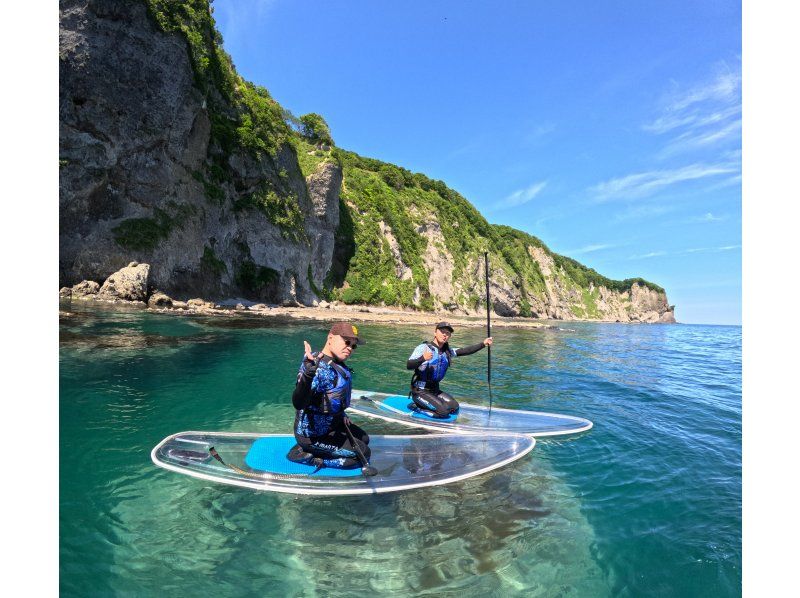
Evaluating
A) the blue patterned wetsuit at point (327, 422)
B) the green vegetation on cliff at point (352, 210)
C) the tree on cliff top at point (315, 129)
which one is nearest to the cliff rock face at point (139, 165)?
the green vegetation on cliff at point (352, 210)

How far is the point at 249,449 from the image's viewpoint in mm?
6262

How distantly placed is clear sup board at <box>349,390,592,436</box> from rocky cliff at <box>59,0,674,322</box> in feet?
94.1

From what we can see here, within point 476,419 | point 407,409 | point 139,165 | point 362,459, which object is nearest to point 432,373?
point 407,409

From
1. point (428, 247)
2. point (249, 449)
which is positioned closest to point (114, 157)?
point (249, 449)

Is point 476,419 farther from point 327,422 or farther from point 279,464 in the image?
point 279,464

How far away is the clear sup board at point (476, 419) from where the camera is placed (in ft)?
27.6

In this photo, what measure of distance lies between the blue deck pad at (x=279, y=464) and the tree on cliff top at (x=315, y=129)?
2093 inches

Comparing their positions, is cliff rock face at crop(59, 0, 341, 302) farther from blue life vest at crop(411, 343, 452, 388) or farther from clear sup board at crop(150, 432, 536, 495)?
blue life vest at crop(411, 343, 452, 388)

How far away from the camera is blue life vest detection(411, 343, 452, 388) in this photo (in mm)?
8742

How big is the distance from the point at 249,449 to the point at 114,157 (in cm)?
3221

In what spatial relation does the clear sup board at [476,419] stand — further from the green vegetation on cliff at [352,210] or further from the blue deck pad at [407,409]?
the green vegetation on cliff at [352,210]

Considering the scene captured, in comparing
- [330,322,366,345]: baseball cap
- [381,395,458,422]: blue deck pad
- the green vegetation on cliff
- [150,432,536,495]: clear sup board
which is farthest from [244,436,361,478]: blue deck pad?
the green vegetation on cliff
